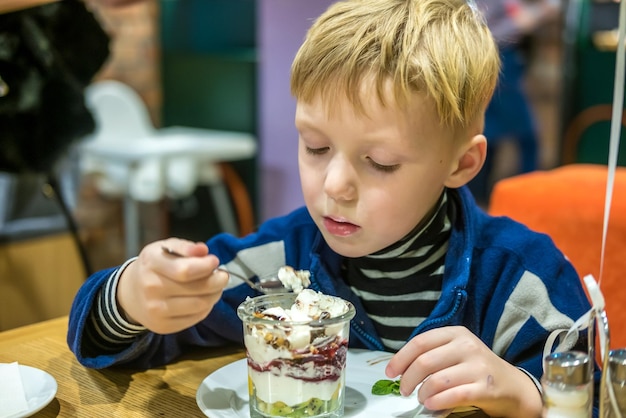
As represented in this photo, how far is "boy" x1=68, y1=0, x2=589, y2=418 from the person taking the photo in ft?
2.76

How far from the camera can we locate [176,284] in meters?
0.83

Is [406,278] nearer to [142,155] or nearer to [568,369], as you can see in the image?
[568,369]

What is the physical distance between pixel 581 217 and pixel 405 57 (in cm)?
83

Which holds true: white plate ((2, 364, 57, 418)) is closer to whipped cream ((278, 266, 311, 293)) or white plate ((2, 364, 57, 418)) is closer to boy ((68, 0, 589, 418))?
boy ((68, 0, 589, 418))

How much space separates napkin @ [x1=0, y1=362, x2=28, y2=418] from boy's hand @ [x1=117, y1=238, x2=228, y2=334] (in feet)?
0.53

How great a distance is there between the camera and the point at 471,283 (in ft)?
3.49

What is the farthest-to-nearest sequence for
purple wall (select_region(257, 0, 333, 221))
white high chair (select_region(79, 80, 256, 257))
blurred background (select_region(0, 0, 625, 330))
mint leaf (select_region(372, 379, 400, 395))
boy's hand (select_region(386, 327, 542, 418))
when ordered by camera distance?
white high chair (select_region(79, 80, 256, 257)) → purple wall (select_region(257, 0, 333, 221)) → blurred background (select_region(0, 0, 625, 330)) → mint leaf (select_region(372, 379, 400, 395)) → boy's hand (select_region(386, 327, 542, 418))

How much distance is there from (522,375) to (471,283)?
0.21 metres

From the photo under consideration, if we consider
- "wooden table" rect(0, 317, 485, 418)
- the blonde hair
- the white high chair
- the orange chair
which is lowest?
the white high chair

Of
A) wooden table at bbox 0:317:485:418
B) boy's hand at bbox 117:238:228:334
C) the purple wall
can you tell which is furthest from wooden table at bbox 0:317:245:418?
the purple wall

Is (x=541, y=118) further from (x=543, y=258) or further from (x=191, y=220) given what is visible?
(x=543, y=258)

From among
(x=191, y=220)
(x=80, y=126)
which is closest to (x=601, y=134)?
(x=191, y=220)

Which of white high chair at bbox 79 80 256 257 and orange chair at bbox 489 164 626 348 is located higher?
orange chair at bbox 489 164 626 348

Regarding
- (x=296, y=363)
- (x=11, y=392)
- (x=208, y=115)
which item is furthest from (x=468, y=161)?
(x=208, y=115)
